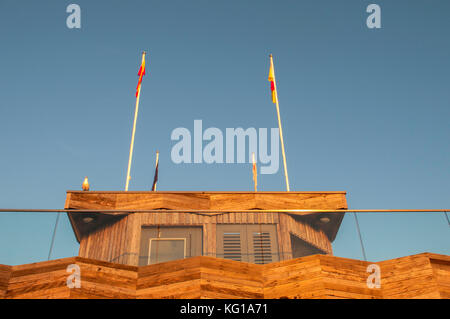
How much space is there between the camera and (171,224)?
10812 mm

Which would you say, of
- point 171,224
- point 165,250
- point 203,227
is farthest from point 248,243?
point 165,250

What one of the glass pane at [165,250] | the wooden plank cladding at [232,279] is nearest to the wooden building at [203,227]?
the glass pane at [165,250]

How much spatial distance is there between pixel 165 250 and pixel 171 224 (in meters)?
0.65

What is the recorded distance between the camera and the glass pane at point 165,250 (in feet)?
33.3

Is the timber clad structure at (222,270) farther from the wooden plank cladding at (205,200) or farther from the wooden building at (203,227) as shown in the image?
the wooden plank cladding at (205,200)

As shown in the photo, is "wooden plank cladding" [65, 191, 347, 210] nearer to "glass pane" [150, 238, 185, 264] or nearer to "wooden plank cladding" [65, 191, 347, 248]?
"wooden plank cladding" [65, 191, 347, 248]

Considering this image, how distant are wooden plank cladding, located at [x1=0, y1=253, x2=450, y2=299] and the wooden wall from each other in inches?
37.1

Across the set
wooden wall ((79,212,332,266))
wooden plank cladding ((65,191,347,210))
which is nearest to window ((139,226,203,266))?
wooden wall ((79,212,332,266))

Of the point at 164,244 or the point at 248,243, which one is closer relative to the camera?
the point at 164,244

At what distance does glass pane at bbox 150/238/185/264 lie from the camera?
10.2 meters

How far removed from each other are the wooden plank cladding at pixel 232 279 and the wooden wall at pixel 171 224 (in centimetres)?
94

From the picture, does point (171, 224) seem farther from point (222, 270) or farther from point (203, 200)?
point (203, 200)

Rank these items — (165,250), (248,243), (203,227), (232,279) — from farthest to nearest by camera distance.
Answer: (203,227) < (248,243) < (165,250) < (232,279)
